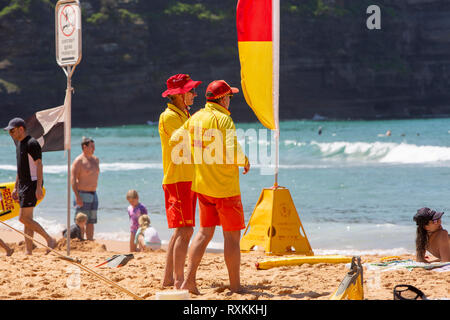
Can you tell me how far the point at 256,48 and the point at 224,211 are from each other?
100 inches

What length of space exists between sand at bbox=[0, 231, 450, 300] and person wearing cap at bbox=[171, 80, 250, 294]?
42cm

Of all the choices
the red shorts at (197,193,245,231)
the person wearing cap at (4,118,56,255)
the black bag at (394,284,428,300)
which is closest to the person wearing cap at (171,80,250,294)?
the red shorts at (197,193,245,231)

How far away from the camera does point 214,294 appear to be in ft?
16.1

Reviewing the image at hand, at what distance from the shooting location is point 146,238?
8258mm

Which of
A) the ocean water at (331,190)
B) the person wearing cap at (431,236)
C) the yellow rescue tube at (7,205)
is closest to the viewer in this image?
the person wearing cap at (431,236)

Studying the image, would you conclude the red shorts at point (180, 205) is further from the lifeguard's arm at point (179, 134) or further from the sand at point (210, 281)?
the sand at point (210, 281)

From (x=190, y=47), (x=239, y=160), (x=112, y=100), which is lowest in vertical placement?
(x=239, y=160)

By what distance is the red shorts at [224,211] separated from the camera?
474cm

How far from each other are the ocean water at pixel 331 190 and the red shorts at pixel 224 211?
232cm

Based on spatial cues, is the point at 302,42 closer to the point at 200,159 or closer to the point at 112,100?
the point at 112,100

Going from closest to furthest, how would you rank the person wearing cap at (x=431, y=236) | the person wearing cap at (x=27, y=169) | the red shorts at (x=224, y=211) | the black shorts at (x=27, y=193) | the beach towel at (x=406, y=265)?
1. the red shorts at (x=224, y=211)
2. the beach towel at (x=406, y=265)
3. the person wearing cap at (x=431, y=236)
4. the person wearing cap at (x=27, y=169)
5. the black shorts at (x=27, y=193)

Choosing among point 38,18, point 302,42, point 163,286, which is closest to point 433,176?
point 163,286

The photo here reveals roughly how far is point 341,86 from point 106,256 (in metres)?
86.0

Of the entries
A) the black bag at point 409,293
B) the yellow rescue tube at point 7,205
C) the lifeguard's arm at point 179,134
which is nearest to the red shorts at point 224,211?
the lifeguard's arm at point 179,134
